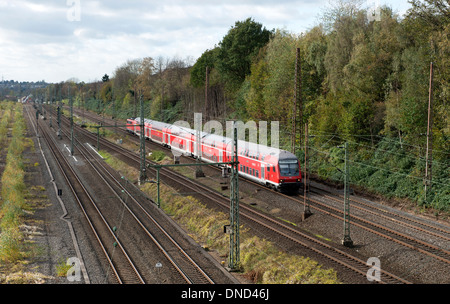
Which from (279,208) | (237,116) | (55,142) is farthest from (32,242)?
(55,142)

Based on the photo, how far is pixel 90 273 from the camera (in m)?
20.7

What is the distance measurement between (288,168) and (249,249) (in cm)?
1135

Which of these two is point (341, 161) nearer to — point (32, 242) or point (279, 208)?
point (279, 208)

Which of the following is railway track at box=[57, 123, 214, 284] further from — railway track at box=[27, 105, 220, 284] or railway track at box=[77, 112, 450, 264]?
railway track at box=[77, 112, 450, 264]

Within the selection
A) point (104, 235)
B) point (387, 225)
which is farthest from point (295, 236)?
point (104, 235)

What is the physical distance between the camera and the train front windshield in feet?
108

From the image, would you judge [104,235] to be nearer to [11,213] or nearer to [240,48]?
[11,213]

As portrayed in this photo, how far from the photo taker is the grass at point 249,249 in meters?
19.5

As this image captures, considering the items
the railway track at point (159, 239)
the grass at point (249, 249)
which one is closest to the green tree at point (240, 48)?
the railway track at point (159, 239)

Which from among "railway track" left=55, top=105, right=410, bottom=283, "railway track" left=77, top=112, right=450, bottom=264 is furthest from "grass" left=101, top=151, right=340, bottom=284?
"railway track" left=77, top=112, right=450, bottom=264

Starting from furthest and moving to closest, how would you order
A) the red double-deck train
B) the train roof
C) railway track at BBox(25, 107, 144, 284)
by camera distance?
the train roof, the red double-deck train, railway track at BBox(25, 107, 144, 284)

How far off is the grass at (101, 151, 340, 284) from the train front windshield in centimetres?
658

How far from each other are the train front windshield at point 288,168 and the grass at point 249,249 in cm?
658

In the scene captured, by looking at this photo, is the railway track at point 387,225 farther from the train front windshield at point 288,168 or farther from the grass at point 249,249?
the grass at point 249,249
